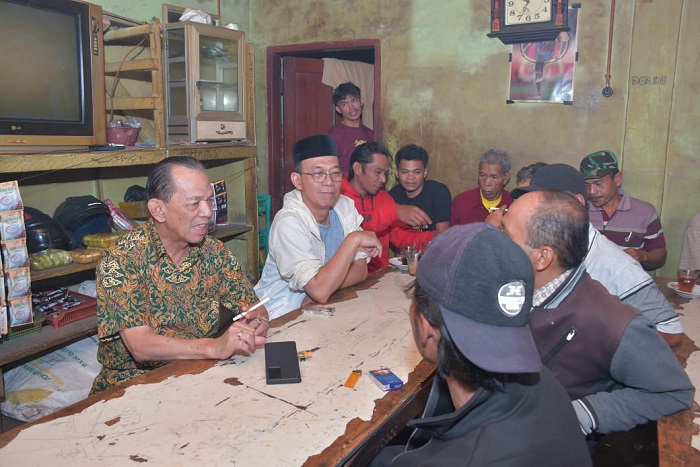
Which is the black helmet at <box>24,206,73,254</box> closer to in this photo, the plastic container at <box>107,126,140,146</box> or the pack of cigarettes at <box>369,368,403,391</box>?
the plastic container at <box>107,126,140,146</box>

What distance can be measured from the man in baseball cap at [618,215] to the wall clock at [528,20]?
112 cm

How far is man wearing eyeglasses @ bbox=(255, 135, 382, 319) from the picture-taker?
2.44m

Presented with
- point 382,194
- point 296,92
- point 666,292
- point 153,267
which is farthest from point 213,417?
point 296,92

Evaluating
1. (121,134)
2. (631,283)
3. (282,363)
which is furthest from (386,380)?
(121,134)

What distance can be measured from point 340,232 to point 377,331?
894 mm

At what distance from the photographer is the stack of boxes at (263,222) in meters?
5.20

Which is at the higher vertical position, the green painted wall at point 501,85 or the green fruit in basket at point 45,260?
the green painted wall at point 501,85

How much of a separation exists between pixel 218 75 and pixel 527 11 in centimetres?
237

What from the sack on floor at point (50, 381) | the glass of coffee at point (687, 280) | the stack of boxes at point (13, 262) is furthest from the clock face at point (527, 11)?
the sack on floor at point (50, 381)

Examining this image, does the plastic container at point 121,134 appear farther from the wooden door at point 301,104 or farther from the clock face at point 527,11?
the clock face at point 527,11

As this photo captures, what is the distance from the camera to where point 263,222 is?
537 cm

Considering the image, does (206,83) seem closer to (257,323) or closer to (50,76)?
(50,76)

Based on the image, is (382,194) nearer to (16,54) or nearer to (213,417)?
(16,54)

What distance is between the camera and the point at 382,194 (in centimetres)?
387
